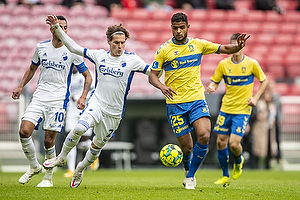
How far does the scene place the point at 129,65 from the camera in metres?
8.02

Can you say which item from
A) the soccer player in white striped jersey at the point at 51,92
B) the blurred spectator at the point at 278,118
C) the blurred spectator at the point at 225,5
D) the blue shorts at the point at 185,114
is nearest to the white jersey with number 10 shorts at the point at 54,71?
the soccer player in white striped jersey at the point at 51,92

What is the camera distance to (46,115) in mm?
8352

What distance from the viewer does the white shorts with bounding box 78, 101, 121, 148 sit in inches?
310

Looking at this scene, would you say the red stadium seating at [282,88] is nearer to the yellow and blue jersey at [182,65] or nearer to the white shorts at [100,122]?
the yellow and blue jersey at [182,65]

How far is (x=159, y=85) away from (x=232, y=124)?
9.62ft

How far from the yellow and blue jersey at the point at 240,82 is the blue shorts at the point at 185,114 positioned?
2.23 metres

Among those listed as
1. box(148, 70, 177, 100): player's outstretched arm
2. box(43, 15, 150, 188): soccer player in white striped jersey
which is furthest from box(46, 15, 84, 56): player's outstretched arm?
box(148, 70, 177, 100): player's outstretched arm

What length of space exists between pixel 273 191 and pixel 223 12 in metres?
16.1

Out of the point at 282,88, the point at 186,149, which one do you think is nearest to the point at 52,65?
the point at 186,149

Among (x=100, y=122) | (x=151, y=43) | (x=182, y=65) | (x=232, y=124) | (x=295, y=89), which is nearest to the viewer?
(x=182, y=65)

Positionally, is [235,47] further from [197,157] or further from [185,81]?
[197,157]

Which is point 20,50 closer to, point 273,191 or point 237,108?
point 237,108

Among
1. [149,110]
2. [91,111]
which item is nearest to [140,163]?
[149,110]

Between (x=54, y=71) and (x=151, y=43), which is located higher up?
(x=151, y=43)
